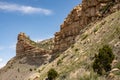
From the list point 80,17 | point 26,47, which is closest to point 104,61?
point 80,17

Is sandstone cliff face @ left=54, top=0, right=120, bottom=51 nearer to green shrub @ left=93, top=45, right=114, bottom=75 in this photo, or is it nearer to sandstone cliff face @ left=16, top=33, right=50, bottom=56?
green shrub @ left=93, top=45, right=114, bottom=75

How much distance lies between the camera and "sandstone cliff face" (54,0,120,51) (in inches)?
2069

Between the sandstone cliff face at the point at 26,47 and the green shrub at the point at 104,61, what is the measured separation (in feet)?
265

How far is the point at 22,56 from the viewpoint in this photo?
120 m

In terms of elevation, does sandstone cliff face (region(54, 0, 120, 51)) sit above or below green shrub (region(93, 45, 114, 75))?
above

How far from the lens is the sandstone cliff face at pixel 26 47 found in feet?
373

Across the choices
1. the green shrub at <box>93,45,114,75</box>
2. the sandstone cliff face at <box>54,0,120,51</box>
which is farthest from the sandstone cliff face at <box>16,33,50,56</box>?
the green shrub at <box>93,45,114,75</box>

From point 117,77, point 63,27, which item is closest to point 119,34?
point 117,77

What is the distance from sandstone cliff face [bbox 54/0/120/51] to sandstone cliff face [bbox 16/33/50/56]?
31222 millimetres

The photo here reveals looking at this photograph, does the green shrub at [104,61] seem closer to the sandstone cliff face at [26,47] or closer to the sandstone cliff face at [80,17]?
the sandstone cliff face at [80,17]

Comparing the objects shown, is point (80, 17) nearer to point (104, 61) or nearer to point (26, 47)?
point (104, 61)

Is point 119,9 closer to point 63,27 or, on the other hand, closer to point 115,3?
point 115,3

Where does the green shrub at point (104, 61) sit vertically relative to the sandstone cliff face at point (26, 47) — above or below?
below

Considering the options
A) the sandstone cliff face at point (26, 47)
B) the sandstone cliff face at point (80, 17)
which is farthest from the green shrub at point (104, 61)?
the sandstone cliff face at point (26, 47)
